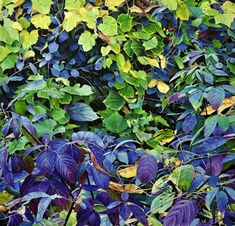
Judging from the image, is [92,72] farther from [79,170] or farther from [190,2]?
[79,170]

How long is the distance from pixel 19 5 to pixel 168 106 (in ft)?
2.92

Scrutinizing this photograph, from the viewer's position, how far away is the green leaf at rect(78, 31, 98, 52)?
6.52 feet

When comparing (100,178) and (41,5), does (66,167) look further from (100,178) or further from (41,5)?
(41,5)

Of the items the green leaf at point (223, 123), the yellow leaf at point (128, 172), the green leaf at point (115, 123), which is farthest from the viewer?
the green leaf at point (115, 123)

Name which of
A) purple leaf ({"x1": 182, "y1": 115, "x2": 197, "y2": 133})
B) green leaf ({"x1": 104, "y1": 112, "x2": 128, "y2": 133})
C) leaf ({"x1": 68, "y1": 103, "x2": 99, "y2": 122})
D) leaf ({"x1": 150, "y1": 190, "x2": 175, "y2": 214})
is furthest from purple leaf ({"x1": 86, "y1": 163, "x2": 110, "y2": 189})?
green leaf ({"x1": 104, "y1": 112, "x2": 128, "y2": 133})

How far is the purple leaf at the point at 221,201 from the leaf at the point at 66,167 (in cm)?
33

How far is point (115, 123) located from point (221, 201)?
110 cm

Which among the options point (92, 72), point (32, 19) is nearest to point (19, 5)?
point (32, 19)

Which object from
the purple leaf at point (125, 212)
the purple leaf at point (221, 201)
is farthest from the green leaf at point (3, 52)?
the purple leaf at point (221, 201)

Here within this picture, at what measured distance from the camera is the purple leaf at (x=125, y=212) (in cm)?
95

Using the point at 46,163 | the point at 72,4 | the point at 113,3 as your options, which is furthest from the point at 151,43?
the point at 46,163

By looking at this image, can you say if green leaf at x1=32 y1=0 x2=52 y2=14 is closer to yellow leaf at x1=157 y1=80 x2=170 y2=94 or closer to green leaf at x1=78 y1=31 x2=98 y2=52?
green leaf at x1=78 y1=31 x2=98 y2=52

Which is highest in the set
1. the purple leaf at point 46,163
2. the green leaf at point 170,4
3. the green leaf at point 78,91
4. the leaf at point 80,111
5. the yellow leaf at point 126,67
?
the purple leaf at point 46,163

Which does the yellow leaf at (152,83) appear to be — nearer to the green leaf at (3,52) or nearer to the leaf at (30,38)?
the leaf at (30,38)
